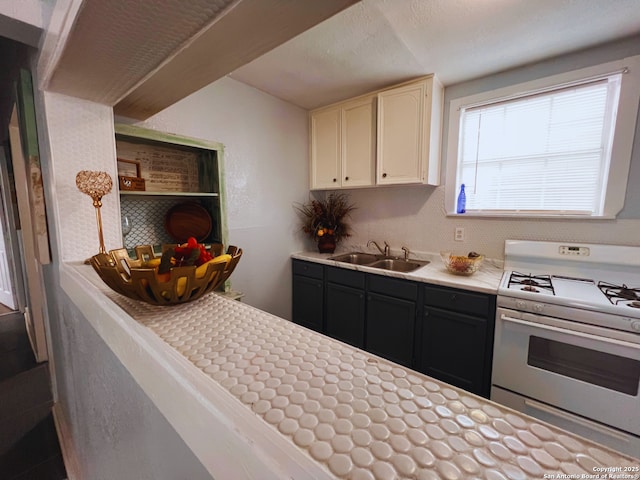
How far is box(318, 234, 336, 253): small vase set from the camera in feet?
9.02

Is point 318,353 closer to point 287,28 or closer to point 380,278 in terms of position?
point 287,28

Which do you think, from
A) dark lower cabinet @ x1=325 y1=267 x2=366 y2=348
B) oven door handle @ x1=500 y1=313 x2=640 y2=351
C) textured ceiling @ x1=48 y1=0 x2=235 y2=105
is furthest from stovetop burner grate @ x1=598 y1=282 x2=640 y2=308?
textured ceiling @ x1=48 y1=0 x2=235 y2=105

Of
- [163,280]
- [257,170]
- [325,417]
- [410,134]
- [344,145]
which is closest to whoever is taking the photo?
[325,417]

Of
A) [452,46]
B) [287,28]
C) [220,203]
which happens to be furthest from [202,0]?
[452,46]

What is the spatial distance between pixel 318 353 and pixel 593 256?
210 centimetres

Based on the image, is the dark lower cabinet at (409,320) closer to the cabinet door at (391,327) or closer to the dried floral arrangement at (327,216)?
the cabinet door at (391,327)

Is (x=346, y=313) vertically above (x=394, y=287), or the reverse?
(x=394, y=287)

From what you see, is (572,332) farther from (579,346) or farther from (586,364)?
(586,364)

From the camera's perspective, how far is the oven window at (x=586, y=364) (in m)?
1.27

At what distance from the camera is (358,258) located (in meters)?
2.72

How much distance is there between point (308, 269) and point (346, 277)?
17.7 inches

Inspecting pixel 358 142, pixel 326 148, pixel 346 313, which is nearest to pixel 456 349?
pixel 346 313

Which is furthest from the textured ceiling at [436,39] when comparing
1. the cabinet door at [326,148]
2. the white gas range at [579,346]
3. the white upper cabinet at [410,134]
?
the white gas range at [579,346]

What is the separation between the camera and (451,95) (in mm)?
2188
